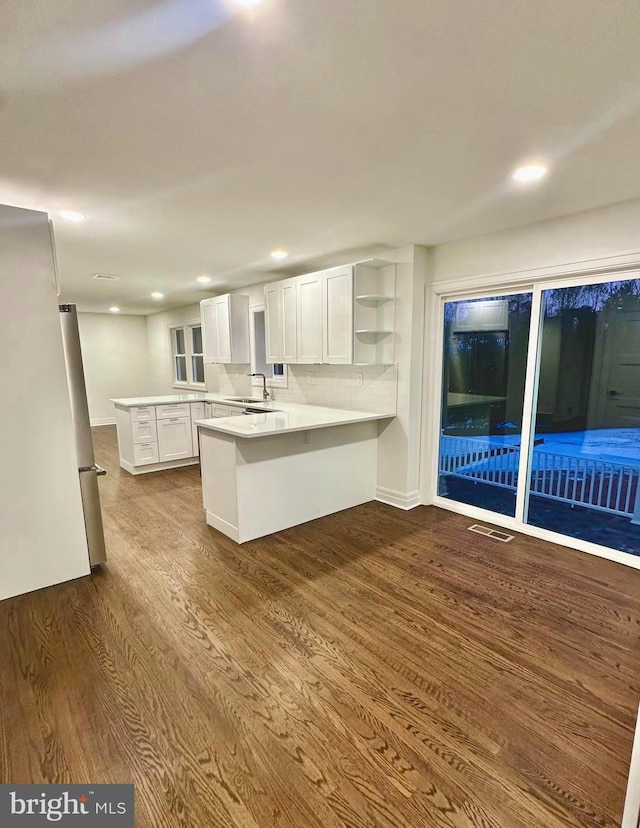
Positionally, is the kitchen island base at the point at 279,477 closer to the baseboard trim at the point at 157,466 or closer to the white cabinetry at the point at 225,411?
the white cabinetry at the point at 225,411

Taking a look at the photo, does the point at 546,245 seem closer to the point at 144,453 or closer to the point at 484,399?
the point at 484,399

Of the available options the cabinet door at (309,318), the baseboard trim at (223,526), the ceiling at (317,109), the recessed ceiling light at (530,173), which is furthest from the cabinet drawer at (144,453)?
the recessed ceiling light at (530,173)

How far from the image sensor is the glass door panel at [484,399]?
352cm

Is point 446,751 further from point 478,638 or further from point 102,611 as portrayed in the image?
point 102,611

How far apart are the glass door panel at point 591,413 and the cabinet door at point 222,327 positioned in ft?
13.0

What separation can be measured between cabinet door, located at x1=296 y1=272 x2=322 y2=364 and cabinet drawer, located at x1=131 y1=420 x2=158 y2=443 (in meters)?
2.29

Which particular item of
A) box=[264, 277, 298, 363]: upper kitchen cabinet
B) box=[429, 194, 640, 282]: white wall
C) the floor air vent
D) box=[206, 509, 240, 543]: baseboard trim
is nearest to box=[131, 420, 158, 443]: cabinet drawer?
box=[264, 277, 298, 363]: upper kitchen cabinet

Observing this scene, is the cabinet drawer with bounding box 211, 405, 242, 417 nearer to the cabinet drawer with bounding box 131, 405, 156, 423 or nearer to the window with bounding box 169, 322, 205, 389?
the cabinet drawer with bounding box 131, 405, 156, 423

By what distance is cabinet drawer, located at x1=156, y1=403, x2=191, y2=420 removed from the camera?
17.6 ft

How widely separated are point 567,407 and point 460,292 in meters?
1.37

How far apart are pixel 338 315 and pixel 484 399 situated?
1637 mm

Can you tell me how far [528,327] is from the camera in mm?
3359

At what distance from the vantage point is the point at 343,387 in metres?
4.55

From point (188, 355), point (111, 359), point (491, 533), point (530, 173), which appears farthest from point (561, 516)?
point (111, 359)
